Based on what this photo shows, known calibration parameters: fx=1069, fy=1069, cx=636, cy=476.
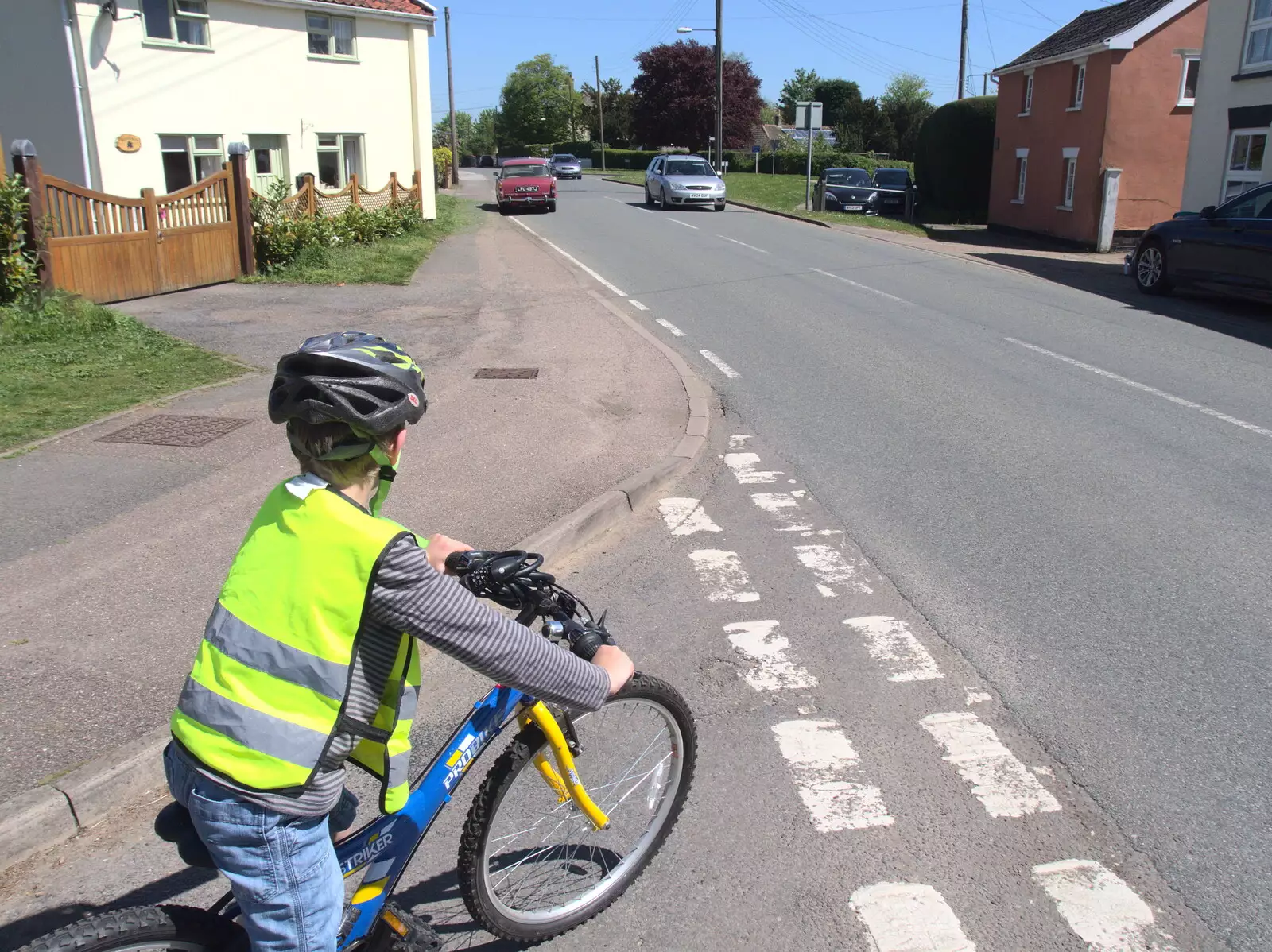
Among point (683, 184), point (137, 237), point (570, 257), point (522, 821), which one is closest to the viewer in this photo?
point (522, 821)

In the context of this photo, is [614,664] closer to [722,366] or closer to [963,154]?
[722,366]

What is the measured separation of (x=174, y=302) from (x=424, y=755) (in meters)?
12.4

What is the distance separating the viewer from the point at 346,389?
2186 millimetres

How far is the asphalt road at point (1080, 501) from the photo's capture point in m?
3.87

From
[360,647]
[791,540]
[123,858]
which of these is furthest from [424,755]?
[791,540]

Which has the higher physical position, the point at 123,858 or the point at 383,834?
the point at 383,834

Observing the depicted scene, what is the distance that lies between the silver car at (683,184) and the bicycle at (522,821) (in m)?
34.0

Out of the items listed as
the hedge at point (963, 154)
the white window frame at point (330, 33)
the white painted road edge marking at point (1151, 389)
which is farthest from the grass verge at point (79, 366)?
the hedge at point (963, 154)

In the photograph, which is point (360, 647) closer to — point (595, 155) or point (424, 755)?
point (424, 755)

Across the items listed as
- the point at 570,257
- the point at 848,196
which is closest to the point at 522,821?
the point at 570,257

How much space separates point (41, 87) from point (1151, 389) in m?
20.7

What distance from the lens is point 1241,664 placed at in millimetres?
4641

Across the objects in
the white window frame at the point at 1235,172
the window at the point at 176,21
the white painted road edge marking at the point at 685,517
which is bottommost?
the white painted road edge marking at the point at 685,517

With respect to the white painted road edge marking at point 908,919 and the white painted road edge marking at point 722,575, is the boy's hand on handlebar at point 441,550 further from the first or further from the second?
the white painted road edge marking at point 722,575
